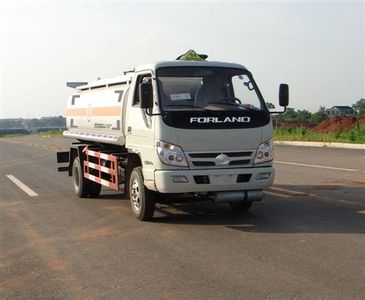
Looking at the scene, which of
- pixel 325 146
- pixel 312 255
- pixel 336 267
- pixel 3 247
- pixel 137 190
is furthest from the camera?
pixel 325 146

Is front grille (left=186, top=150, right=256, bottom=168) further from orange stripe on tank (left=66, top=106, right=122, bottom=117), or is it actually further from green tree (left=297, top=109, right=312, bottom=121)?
green tree (left=297, top=109, right=312, bottom=121)

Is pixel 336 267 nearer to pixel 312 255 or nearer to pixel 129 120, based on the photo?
pixel 312 255

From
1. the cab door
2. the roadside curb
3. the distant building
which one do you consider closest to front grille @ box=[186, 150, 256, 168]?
the cab door

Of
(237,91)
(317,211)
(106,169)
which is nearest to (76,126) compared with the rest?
(106,169)

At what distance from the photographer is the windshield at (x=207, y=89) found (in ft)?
27.1

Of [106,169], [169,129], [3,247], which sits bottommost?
[3,247]

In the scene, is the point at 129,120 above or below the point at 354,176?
above

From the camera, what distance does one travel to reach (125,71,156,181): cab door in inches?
320

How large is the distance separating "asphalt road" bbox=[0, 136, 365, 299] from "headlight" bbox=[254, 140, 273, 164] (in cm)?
92

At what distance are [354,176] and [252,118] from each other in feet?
21.0

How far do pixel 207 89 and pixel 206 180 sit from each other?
1.57 meters

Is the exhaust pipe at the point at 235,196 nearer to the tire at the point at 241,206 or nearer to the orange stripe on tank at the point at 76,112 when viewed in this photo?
the tire at the point at 241,206

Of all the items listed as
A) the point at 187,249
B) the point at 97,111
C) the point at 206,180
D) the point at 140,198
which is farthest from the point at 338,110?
the point at 187,249

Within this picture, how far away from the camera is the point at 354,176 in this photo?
44.7ft
